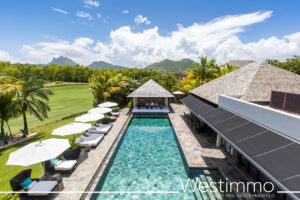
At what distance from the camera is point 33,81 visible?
15586mm

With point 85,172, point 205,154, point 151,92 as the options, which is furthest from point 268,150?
point 151,92

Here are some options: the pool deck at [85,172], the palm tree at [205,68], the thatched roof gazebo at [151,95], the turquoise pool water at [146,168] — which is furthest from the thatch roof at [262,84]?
the palm tree at [205,68]

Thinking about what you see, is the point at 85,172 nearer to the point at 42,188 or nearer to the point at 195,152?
the point at 42,188

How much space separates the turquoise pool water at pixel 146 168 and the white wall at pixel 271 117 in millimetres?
5182

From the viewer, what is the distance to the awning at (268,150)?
4312 mm

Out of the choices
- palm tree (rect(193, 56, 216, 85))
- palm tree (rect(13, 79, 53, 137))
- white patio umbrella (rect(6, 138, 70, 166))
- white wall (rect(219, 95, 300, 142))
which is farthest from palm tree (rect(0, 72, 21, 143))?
palm tree (rect(193, 56, 216, 85))

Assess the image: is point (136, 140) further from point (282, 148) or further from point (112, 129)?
point (282, 148)

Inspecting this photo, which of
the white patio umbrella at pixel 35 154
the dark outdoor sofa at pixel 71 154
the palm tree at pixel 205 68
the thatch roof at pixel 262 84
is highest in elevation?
the palm tree at pixel 205 68

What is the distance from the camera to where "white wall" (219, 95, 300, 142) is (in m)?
5.35

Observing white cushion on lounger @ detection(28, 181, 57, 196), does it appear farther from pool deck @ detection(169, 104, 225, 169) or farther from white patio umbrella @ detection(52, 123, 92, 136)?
pool deck @ detection(169, 104, 225, 169)

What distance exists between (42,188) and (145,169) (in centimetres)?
577

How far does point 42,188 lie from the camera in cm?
711

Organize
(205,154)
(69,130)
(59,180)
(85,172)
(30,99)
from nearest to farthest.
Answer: (59,180) < (85,172) < (205,154) < (69,130) < (30,99)

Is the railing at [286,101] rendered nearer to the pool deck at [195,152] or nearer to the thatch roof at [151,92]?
the pool deck at [195,152]
